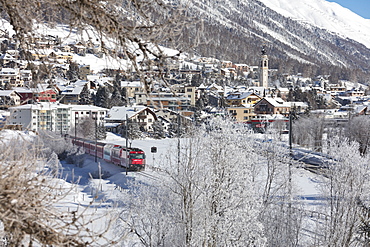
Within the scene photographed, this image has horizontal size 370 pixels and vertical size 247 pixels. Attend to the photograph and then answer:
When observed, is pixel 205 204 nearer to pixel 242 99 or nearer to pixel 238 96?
pixel 242 99

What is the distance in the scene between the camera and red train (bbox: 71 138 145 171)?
83.3ft

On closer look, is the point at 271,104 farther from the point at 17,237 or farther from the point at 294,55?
the point at 294,55

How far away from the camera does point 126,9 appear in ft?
6.93

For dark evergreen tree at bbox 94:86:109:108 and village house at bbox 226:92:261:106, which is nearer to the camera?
dark evergreen tree at bbox 94:86:109:108

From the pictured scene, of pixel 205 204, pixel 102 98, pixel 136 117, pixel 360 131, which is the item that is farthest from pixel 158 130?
pixel 205 204

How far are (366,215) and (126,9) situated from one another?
47.6 ft

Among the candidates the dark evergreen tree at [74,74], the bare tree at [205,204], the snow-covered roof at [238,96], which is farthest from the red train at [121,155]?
the snow-covered roof at [238,96]

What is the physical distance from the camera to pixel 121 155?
86.7ft

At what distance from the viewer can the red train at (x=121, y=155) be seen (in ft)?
83.3

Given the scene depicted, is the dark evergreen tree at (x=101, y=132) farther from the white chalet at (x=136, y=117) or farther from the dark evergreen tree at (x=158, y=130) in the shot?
the dark evergreen tree at (x=158, y=130)

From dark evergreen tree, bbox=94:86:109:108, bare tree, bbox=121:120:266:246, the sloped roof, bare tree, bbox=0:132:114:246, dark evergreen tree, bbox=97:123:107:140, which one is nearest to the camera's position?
bare tree, bbox=0:132:114:246

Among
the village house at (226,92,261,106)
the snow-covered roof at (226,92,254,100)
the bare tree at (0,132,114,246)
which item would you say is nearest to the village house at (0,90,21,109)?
the bare tree at (0,132,114,246)

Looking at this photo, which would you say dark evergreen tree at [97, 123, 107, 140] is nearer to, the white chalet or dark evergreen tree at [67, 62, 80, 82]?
the white chalet

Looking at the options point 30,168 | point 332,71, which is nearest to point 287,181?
point 30,168
